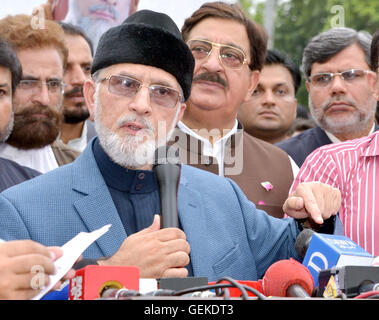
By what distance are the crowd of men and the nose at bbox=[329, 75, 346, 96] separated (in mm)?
11

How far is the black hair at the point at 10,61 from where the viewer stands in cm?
473

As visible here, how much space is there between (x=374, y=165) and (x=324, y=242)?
141 centimetres

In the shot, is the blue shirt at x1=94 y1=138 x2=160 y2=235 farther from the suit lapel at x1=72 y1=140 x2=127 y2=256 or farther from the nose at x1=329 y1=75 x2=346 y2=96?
the nose at x1=329 y1=75 x2=346 y2=96

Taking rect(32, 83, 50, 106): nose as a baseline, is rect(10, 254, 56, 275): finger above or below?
below

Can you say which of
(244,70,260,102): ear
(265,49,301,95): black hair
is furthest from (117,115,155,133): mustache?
(265,49,301,95): black hair

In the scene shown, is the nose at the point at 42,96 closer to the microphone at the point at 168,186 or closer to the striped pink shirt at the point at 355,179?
the striped pink shirt at the point at 355,179

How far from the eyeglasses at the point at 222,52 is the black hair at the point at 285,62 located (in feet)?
6.46

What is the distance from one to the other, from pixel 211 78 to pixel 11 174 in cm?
153

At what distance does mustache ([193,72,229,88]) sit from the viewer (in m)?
4.89

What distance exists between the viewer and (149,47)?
146 inches

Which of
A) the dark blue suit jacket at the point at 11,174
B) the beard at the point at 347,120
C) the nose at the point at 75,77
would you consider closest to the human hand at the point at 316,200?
the dark blue suit jacket at the point at 11,174

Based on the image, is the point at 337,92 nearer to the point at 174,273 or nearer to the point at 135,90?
the point at 135,90
